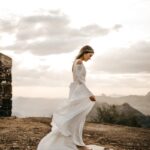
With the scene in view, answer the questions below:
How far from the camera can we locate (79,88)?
26.5ft

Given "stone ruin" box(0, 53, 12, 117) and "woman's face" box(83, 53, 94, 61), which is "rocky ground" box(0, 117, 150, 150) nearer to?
"stone ruin" box(0, 53, 12, 117)

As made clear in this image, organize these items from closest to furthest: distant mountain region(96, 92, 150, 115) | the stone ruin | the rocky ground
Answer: the rocky ground → the stone ruin → distant mountain region(96, 92, 150, 115)

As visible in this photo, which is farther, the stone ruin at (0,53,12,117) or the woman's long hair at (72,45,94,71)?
the stone ruin at (0,53,12,117)

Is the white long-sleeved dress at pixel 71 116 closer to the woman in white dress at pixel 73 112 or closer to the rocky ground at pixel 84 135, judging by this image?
the woman in white dress at pixel 73 112

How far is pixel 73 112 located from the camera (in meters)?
8.00

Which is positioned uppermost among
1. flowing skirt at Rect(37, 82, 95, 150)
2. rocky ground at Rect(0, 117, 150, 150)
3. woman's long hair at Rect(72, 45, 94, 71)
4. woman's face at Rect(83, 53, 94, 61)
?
woman's long hair at Rect(72, 45, 94, 71)

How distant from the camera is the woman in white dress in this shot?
7945 mm

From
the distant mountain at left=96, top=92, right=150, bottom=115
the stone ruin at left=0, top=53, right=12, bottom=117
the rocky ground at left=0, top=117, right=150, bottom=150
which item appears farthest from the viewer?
the distant mountain at left=96, top=92, right=150, bottom=115

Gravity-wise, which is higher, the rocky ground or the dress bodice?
the dress bodice

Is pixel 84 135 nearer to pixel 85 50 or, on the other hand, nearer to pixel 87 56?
pixel 87 56

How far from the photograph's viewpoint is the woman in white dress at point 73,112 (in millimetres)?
7945

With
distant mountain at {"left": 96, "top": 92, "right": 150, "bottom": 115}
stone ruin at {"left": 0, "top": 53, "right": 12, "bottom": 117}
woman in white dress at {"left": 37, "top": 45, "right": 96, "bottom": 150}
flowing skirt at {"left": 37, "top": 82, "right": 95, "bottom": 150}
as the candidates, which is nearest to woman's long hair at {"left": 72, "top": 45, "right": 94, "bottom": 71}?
woman in white dress at {"left": 37, "top": 45, "right": 96, "bottom": 150}

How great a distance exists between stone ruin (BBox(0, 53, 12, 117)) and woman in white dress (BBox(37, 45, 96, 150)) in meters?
6.91

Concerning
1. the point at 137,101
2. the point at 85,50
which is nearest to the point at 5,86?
the point at 85,50
